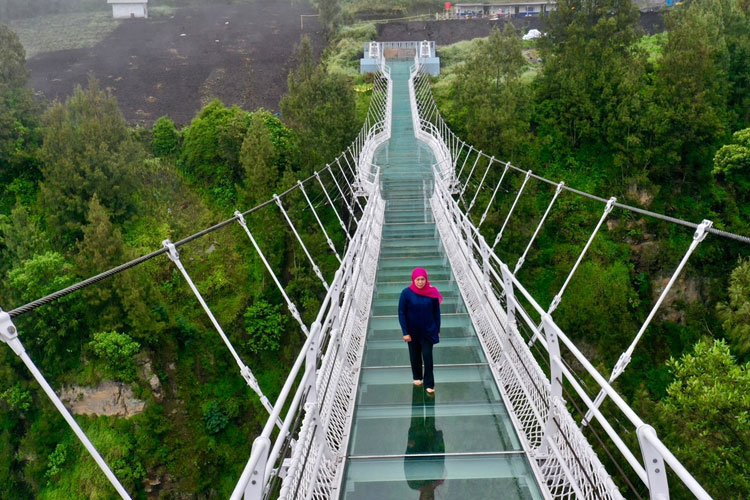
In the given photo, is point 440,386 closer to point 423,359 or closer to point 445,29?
point 423,359

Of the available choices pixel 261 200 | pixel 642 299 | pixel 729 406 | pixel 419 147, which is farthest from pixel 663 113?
pixel 261 200

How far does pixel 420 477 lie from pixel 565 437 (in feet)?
2.43

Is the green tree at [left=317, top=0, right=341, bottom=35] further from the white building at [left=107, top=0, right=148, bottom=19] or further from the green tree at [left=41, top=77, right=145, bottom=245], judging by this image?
the green tree at [left=41, top=77, right=145, bottom=245]

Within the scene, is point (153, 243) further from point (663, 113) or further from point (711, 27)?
point (711, 27)

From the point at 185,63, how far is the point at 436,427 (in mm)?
22823

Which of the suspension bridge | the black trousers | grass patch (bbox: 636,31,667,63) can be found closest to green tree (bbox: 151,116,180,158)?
the suspension bridge

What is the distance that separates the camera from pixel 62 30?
1014 inches

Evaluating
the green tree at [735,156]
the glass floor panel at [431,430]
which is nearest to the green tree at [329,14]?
the green tree at [735,156]

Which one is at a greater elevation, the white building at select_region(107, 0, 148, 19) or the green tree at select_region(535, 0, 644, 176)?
the white building at select_region(107, 0, 148, 19)

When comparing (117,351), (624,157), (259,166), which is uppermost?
(259,166)

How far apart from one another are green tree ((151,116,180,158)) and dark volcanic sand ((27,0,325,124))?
196cm

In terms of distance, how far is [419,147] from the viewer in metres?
13.4

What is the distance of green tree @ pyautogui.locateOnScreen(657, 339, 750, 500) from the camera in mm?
5805

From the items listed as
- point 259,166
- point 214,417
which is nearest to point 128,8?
point 259,166
